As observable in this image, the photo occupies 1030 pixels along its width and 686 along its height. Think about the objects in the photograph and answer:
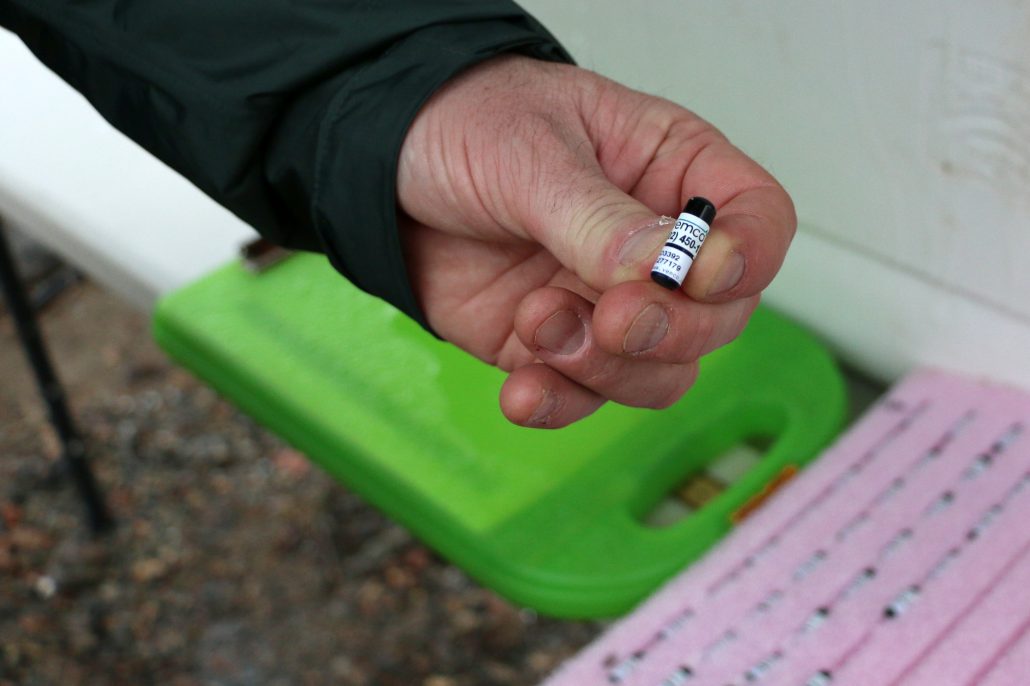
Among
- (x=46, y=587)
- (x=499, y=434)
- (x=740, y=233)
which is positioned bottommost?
(x=46, y=587)

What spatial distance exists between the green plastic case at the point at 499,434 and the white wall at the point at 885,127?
0.09 m

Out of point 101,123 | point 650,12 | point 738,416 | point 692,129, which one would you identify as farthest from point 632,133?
point 101,123

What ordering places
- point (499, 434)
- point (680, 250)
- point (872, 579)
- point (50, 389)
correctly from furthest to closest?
1. point (50, 389)
2. point (499, 434)
3. point (872, 579)
4. point (680, 250)

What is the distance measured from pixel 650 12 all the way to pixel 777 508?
1.09 ft

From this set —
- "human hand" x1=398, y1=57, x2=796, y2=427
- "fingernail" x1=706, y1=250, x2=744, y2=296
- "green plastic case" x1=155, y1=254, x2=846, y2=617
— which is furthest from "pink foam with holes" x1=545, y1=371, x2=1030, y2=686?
"fingernail" x1=706, y1=250, x2=744, y2=296

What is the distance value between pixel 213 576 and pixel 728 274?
4.36 ft

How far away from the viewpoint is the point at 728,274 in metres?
0.41

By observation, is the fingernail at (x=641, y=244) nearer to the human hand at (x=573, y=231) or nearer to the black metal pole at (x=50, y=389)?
the human hand at (x=573, y=231)

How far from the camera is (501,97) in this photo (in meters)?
0.54

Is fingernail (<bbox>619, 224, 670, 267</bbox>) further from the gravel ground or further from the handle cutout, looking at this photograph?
the gravel ground

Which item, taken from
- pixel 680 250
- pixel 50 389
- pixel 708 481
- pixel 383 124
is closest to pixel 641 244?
pixel 680 250

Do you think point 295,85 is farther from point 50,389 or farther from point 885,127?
point 50,389

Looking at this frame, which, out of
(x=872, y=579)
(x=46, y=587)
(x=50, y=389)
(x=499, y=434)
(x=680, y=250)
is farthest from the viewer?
(x=46, y=587)

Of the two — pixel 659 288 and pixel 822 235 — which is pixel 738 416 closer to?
pixel 822 235
